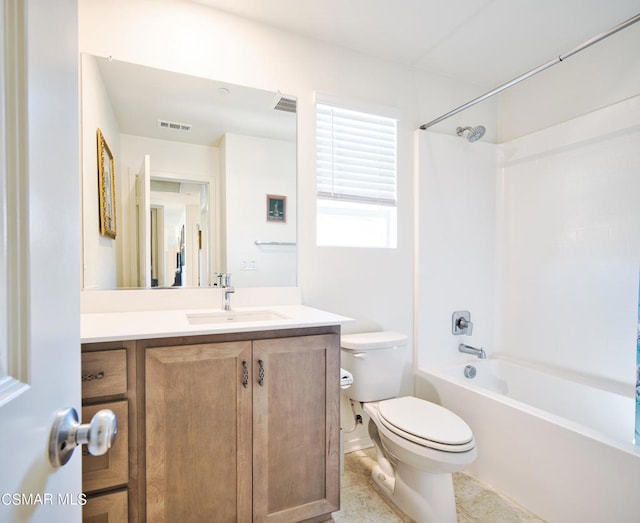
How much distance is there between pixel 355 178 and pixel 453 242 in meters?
0.88

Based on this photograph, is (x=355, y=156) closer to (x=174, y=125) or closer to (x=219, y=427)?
(x=174, y=125)

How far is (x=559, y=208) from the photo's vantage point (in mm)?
2295

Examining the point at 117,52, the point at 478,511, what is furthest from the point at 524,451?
the point at 117,52

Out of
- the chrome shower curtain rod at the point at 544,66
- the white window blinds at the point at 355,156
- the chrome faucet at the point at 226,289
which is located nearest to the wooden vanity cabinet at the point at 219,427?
the chrome faucet at the point at 226,289

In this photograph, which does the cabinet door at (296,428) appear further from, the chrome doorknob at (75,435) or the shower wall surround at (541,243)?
the shower wall surround at (541,243)

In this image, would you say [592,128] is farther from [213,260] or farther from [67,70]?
[67,70]

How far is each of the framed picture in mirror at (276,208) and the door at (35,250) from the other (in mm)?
1411

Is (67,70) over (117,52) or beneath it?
beneath

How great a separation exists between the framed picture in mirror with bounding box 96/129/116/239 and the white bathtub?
2.03 meters

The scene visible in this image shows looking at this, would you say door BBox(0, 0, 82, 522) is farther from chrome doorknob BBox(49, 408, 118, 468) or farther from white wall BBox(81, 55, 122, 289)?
white wall BBox(81, 55, 122, 289)

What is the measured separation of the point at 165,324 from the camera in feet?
4.33

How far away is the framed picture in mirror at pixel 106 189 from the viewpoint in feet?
5.24

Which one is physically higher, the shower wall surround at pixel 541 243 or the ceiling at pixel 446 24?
the ceiling at pixel 446 24

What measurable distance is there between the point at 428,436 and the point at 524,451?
2.02ft
